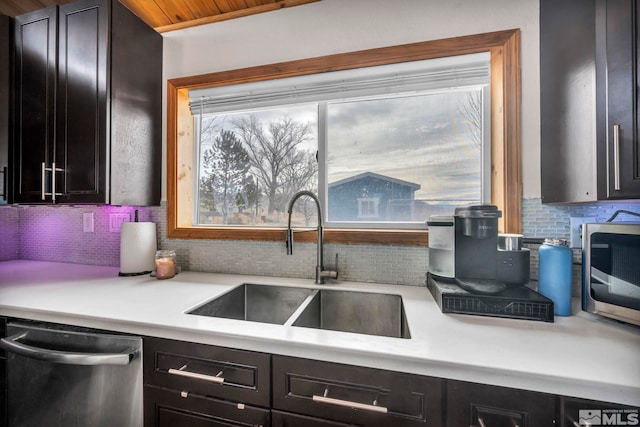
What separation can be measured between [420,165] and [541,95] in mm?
581

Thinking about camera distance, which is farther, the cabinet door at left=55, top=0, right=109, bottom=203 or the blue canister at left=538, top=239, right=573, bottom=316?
the cabinet door at left=55, top=0, right=109, bottom=203

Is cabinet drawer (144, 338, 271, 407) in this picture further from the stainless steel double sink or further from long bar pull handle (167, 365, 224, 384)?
the stainless steel double sink

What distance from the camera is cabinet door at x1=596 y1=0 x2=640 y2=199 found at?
0.75 meters

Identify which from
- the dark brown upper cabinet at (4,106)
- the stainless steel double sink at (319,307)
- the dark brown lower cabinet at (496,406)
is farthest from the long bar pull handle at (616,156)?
the dark brown upper cabinet at (4,106)

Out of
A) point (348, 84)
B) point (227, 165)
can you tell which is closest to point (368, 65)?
point (348, 84)

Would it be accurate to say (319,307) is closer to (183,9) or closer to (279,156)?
(279,156)

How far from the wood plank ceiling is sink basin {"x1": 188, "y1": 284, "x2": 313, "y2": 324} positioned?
1615mm

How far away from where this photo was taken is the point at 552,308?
85cm

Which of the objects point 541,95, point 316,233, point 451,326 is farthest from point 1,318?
point 541,95

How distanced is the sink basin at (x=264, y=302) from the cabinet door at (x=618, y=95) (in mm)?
1189

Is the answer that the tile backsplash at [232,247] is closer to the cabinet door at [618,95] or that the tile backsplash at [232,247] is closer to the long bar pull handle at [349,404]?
the cabinet door at [618,95]

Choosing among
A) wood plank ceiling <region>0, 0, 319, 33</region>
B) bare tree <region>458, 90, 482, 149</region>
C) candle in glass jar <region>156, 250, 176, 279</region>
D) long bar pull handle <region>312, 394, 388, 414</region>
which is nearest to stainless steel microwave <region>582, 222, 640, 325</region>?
bare tree <region>458, 90, 482, 149</region>

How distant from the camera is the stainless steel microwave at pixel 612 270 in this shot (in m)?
0.78

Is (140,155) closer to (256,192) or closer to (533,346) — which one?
(256,192)
